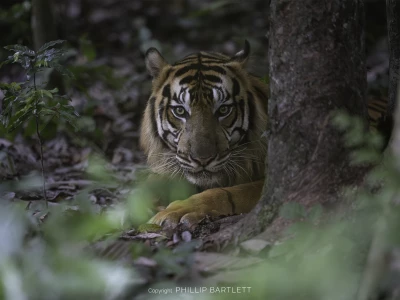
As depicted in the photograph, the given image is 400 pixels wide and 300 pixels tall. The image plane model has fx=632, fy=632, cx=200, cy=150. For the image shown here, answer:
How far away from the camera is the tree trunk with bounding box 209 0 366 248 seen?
2.78m

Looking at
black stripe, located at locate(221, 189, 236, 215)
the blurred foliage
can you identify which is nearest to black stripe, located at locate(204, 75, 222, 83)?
black stripe, located at locate(221, 189, 236, 215)

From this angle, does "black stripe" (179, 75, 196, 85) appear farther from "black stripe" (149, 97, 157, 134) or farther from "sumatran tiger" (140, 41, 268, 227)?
"black stripe" (149, 97, 157, 134)

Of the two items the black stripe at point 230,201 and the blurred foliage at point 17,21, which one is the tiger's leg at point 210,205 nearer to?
the black stripe at point 230,201

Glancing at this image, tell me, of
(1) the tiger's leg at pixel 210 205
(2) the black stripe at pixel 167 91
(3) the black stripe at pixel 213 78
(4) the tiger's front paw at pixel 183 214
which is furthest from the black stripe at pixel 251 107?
(4) the tiger's front paw at pixel 183 214

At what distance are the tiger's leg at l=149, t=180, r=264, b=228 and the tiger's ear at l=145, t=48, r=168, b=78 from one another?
3.39 ft

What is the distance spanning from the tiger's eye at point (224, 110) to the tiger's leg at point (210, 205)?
1.56ft

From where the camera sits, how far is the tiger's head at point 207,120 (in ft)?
13.0

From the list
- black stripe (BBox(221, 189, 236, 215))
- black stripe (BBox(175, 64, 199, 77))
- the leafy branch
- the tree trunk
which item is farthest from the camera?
black stripe (BBox(175, 64, 199, 77))

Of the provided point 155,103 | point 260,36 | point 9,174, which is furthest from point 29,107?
point 260,36

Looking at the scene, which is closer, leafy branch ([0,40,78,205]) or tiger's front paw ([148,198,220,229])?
tiger's front paw ([148,198,220,229])

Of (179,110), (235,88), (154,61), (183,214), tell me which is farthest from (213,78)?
(183,214)

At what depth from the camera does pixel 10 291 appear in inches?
89.8

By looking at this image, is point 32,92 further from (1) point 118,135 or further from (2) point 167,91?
(1) point 118,135

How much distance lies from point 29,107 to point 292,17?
67.0 inches
